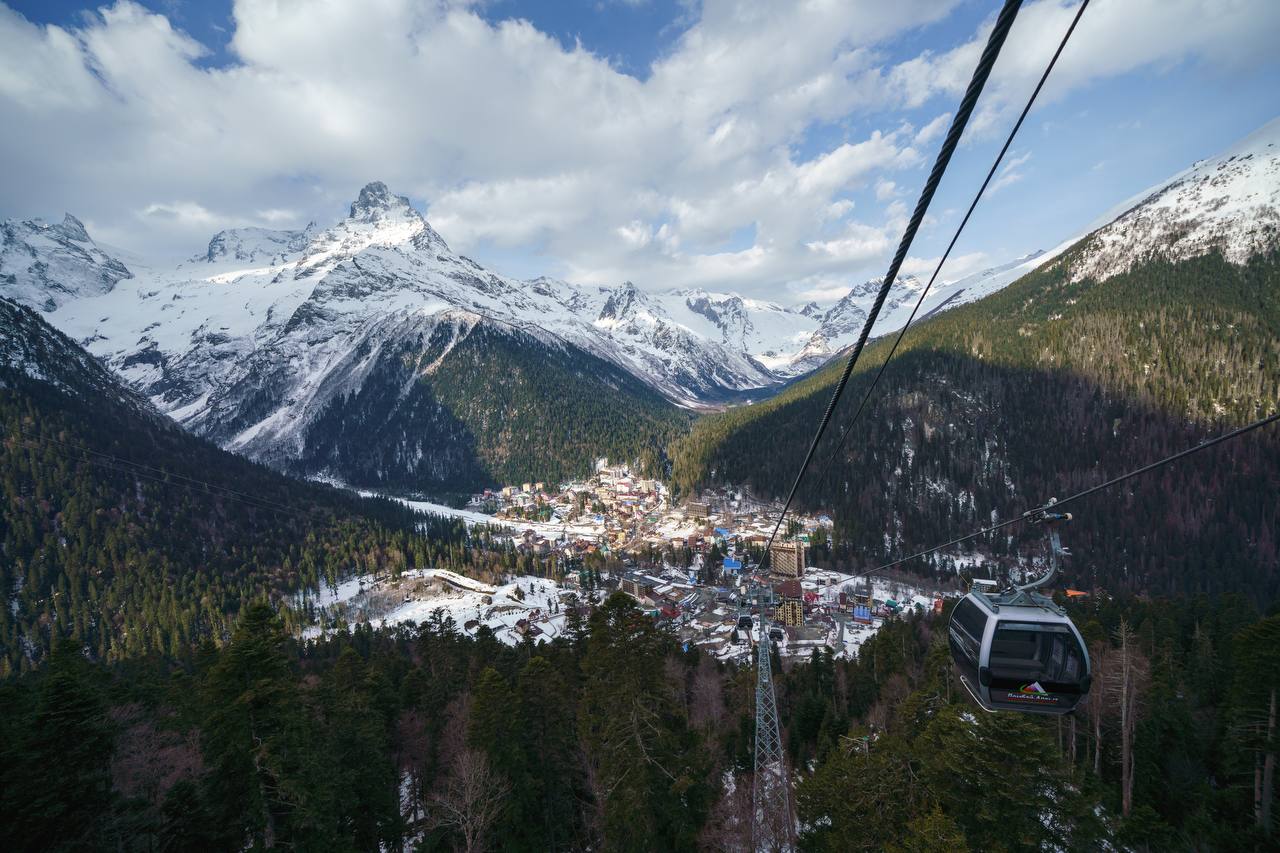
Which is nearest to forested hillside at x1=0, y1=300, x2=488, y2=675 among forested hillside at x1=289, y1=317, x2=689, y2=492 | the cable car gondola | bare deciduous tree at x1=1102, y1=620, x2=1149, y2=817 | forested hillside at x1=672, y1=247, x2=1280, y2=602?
forested hillside at x1=289, y1=317, x2=689, y2=492

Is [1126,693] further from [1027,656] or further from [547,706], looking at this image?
[547,706]

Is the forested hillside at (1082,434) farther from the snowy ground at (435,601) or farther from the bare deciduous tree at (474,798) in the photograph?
the bare deciduous tree at (474,798)

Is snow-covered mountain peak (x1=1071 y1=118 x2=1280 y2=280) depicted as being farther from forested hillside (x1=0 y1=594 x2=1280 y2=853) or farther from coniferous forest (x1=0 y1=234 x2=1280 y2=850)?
forested hillside (x1=0 y1=594 x2=1280 y2=853)

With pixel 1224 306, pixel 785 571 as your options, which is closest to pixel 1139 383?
pixel 1224 306

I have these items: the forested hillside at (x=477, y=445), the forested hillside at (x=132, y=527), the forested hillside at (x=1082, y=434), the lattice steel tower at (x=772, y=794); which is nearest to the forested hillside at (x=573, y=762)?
the lattice steel tower at (x=772, y=794)

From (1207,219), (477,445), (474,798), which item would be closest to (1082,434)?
(1207,219)
